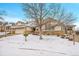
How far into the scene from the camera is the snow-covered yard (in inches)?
108

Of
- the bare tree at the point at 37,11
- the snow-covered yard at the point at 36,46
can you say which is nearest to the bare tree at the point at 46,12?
the bare tree at the point at 37,11

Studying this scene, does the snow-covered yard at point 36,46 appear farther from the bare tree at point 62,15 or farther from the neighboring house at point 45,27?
the bare tree at point 62,15

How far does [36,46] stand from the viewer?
9.06 feet

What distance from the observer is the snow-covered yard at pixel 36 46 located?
108 inches

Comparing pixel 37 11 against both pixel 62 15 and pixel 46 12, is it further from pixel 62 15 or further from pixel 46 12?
pixel 62 15

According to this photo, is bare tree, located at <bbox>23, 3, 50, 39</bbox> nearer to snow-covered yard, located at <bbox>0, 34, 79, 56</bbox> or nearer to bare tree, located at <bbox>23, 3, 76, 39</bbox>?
bare tree, located at <bbox>23, 3, 76, 39</bbox>

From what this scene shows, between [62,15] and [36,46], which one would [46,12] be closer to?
[62,15]

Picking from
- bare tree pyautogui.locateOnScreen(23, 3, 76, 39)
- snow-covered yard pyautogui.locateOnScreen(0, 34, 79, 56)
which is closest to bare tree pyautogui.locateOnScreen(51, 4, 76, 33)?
bare tree pyautogui.locateOnScreen(23, 3, 76, 39)

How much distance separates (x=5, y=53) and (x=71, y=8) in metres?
1.04

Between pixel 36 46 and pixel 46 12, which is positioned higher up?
pixel 46 12

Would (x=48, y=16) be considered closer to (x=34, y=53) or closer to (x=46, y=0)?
(x=46, y=0)

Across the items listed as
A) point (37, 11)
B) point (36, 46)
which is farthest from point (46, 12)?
point (36, 46)

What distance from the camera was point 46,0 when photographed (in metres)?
2.75

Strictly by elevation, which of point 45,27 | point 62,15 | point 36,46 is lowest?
point 36,46
